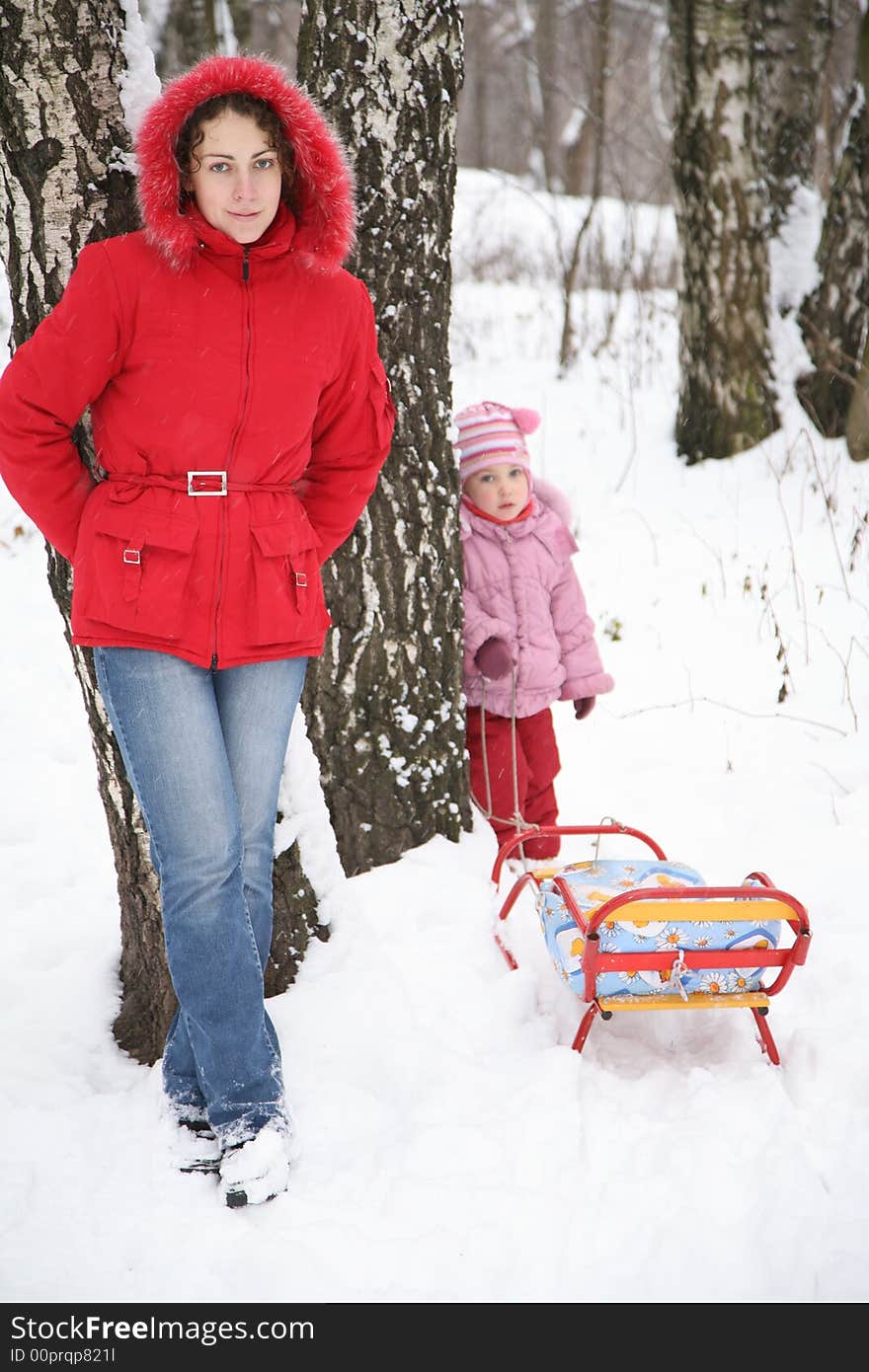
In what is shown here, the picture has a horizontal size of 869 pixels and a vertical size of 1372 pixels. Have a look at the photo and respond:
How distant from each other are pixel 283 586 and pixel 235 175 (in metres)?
0.78

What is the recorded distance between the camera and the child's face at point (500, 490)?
11.2 ft

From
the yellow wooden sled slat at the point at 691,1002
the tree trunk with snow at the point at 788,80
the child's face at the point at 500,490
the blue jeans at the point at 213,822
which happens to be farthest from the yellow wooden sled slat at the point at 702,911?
the tree trunk with snow at the point at 788,80

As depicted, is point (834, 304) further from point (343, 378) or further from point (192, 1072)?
point (192, 1072)

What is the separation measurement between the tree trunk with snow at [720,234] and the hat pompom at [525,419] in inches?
133

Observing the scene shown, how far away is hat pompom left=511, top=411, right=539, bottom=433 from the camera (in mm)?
3387

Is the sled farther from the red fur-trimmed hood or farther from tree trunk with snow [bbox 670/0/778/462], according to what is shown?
tree trunk with snow [bbox 670/0/778/462]

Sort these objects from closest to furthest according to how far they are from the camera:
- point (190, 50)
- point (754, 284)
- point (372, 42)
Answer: point (372, 42)
point (754, 284)
point (190, 50)

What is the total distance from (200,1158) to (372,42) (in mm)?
2633

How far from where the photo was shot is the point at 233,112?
2.01 m

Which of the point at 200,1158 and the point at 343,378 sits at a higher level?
the point at 343,378

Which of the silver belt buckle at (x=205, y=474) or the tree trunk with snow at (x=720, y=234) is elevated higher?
the tree trunk with snow at (x=720, y=234)

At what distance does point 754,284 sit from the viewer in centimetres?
631

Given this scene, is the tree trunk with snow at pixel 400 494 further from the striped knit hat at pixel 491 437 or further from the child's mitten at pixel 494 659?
the striped knit hat at pixel 491 437
